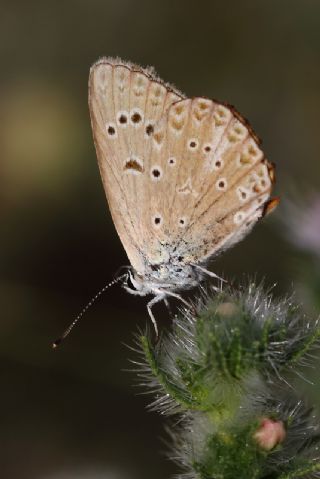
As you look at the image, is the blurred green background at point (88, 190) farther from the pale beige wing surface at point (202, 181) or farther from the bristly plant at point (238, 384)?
the bristly plant at point (238, 384)

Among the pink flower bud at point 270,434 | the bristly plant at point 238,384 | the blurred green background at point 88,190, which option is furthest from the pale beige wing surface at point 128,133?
the blurred green background at point 88,190

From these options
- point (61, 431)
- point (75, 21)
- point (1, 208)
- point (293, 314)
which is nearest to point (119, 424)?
point (61, 431)

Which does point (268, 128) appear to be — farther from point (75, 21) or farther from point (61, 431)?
point (61, 431)

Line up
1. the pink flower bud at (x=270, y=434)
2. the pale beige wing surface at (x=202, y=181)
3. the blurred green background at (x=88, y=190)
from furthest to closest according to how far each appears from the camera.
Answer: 1. the blurred green background at (x=88, y=190)
2. the pale beige wing surface at (x=202, y=181)
3. the pink flower bud at (x=270, y=434)

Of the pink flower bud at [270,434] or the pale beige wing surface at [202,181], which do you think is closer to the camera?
the pink flower bud at [270,434]

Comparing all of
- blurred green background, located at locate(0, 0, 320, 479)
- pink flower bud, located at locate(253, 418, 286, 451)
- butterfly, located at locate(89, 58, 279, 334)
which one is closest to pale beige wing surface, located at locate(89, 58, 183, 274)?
butterfly, located at locate(89, 58, 279, 334)

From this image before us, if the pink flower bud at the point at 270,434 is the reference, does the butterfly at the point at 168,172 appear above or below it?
above

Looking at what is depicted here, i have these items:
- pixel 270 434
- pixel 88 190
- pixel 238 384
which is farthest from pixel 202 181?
pixel 88 190

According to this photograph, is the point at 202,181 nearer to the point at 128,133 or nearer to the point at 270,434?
the point at 128,133
